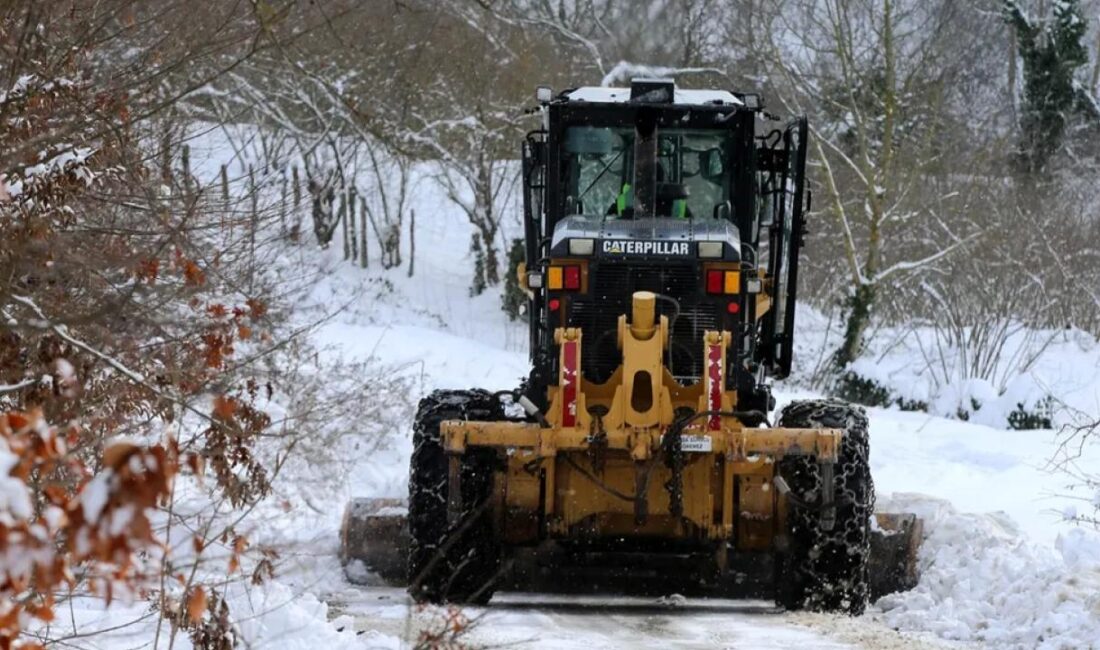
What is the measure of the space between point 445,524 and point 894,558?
10.3ft

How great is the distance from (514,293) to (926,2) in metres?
9.84

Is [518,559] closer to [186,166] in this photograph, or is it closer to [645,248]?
[645,248]

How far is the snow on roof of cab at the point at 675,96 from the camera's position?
9906 mm

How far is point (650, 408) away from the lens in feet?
29.7

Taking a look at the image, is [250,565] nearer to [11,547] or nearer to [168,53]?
[168,53]

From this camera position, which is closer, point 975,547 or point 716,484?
point 716,484

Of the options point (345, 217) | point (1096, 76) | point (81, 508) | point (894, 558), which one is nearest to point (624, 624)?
point (894, 558)

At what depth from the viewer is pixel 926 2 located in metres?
27.0

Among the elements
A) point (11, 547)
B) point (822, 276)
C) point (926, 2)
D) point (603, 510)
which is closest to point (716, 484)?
point (603, 510)

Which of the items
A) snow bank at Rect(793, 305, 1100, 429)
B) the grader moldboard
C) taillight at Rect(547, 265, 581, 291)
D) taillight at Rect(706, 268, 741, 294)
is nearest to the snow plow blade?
the grader moldboard

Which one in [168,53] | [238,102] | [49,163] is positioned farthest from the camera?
[238,102]

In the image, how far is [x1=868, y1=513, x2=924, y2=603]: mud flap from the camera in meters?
10.4

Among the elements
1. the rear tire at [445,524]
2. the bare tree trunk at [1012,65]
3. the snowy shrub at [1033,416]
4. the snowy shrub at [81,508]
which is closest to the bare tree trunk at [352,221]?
the snowy shrub at [1033,416]

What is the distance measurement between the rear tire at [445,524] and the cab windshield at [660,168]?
1643 mm
